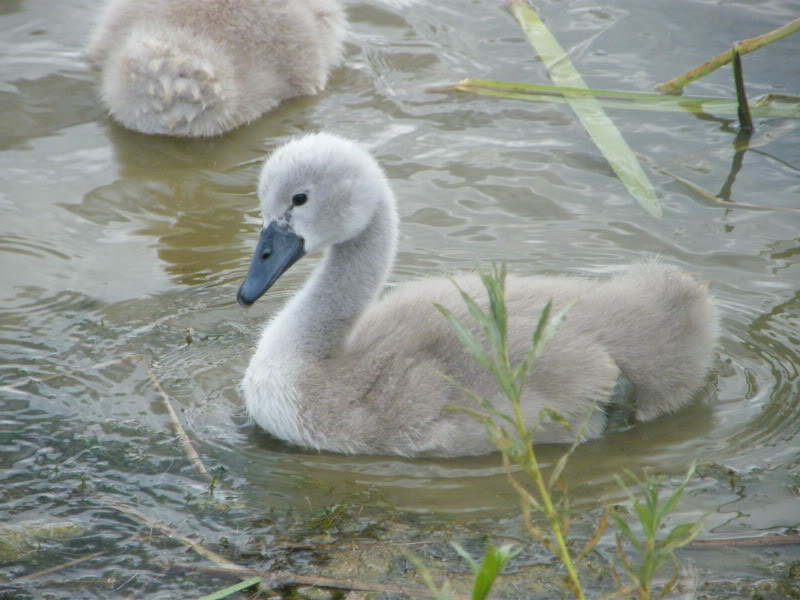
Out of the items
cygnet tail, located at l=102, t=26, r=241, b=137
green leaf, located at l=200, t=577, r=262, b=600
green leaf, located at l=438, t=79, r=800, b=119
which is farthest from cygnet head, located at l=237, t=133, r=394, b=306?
green leaf, located at l=438, t=79, r=800, b=119

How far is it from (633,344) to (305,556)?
1.54 m

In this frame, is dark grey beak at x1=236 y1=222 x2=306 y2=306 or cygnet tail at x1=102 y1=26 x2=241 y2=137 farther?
cygnet tail at x1=102 y1=26 x2=241 y2=137

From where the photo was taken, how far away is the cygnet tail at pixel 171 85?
626 cm

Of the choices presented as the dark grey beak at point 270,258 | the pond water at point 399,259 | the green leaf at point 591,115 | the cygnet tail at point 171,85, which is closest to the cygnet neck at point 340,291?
the dark grey beak at point 270,258

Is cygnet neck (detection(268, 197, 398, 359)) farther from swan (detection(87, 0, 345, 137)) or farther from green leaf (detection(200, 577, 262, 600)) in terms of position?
swan (detection(87, 0, 345, 137))

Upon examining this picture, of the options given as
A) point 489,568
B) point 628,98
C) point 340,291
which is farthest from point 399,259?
point 489,568

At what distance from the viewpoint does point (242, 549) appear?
11.0 ft

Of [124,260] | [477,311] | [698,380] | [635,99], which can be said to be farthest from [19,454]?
[635,99]

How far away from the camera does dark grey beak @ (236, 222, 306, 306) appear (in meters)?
4.07

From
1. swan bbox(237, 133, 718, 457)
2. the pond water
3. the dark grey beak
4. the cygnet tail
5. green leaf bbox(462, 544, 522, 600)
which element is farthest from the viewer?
the cygnet tail

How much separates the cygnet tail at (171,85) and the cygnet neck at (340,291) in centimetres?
234

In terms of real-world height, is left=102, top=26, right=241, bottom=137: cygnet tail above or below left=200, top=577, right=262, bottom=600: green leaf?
above

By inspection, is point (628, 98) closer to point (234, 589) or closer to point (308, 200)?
point (308, 200)

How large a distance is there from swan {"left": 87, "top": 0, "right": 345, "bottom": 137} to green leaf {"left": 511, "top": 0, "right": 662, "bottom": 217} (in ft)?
4.24
